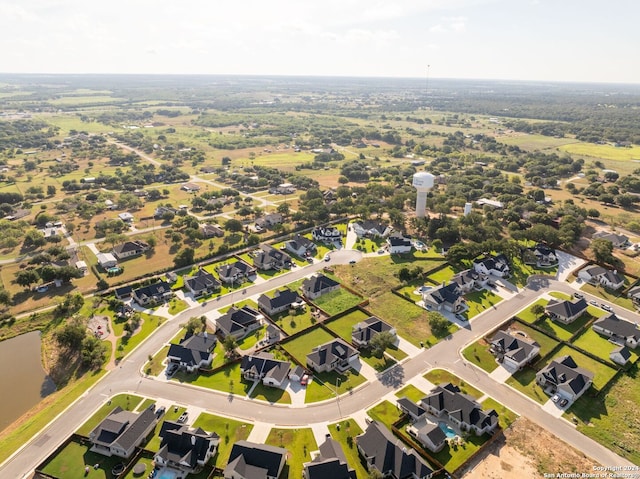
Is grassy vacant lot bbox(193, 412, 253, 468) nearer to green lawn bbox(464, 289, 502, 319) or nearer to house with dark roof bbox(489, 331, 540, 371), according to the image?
house with dark roof bbox(489, 331, 540, 371)

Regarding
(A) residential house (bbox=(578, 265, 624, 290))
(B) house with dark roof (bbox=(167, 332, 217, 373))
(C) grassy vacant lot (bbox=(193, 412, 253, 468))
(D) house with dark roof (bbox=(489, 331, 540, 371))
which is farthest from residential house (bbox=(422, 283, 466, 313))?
(C) grassy vacant lot (bbox=(193, 412, 253, 468))

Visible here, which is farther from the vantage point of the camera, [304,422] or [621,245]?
[621,245]

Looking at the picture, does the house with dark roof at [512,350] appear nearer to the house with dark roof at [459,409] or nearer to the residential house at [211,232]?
the house with dark roof at [459,409]

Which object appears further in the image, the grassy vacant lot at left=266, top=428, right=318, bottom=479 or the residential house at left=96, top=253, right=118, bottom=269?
the residential house at left=96, top=253, right=118, bottom=269

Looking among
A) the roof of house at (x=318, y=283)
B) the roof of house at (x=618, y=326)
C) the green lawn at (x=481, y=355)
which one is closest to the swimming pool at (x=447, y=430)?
the green lawn at (x=481, y=355)

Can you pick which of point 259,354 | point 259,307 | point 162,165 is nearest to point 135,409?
point 259,354

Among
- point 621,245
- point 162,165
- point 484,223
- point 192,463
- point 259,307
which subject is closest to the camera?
point 192,463

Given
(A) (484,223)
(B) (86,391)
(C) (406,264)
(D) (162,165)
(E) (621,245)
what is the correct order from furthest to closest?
(D) (162,165), (A) (484,223), (E) (621,245), (C) (406,264), (B) (86,391)

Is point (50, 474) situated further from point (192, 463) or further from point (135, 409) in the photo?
point (192, 463)
